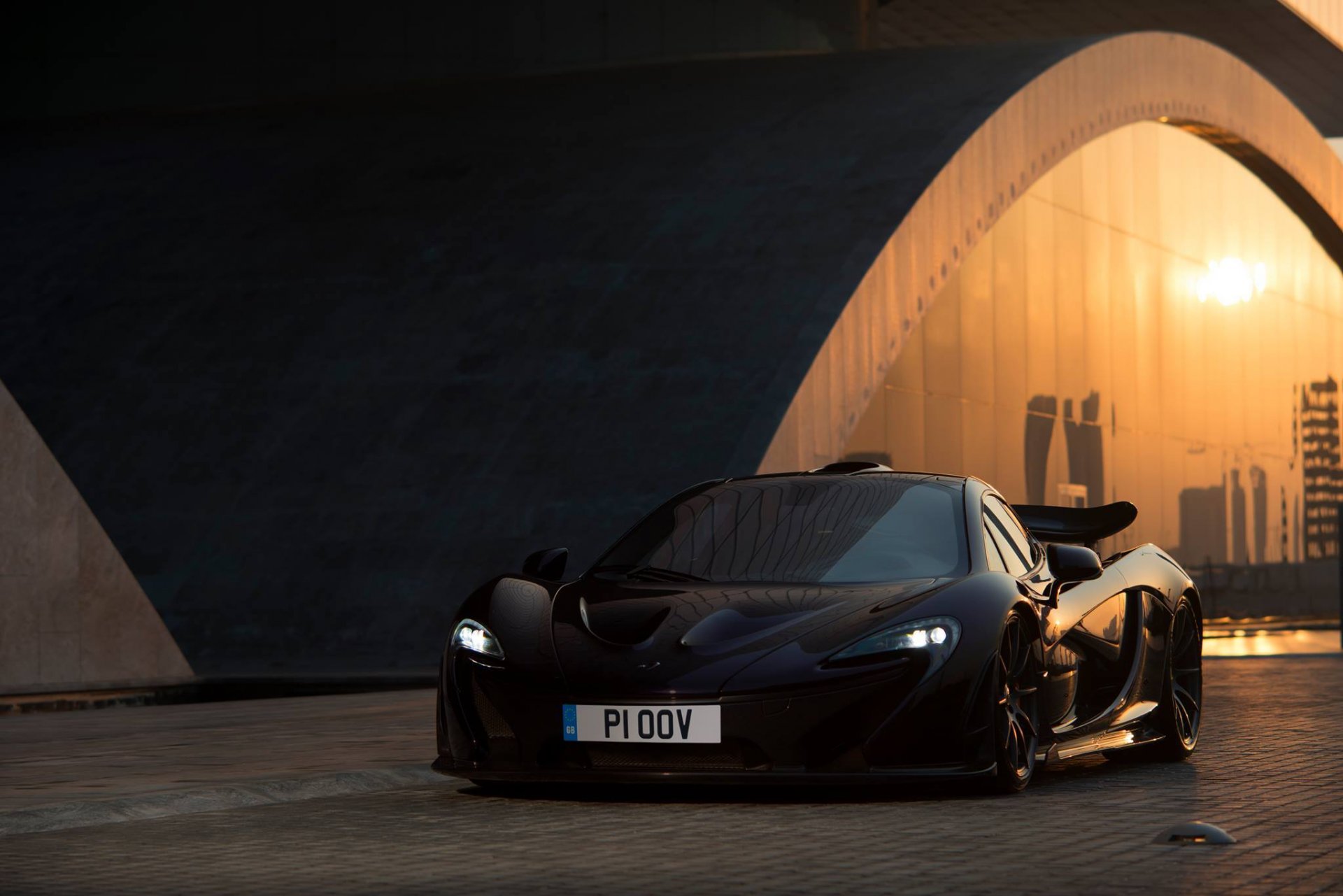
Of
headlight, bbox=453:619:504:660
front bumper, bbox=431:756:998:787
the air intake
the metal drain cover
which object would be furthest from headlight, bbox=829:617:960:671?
the air intake

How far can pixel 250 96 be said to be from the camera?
3020 centimetres

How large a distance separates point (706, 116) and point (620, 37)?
4.43 m

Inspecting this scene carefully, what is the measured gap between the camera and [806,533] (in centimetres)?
896

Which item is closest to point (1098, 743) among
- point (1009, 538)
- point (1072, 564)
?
point (1072, 564)

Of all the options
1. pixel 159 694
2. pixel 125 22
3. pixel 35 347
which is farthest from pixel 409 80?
pixel 159 694

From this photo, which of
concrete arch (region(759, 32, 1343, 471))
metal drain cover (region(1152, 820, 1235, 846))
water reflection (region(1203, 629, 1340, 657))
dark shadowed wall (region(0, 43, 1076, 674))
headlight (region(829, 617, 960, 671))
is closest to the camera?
metal drain cover (region(1152, 820, 1235, 846))

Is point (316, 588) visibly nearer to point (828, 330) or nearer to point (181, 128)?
point (828, 330)

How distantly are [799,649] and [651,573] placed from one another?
119 cm

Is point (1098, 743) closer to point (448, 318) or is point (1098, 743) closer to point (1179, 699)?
point (1179, 699)

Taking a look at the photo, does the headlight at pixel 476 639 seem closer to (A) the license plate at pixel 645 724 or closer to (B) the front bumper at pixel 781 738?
(B) the front bumper at pixel 781 738

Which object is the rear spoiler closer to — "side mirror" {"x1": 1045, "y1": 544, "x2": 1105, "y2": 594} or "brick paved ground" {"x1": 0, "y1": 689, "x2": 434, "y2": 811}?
"side mirror" {"x1": 1045, "y1": 544, "x2": 1105, "y2": 594}

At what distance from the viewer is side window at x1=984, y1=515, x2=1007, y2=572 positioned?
346 inches

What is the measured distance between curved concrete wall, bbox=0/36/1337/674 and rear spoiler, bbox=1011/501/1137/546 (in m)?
8.39

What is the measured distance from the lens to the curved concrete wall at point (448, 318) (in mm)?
20469
